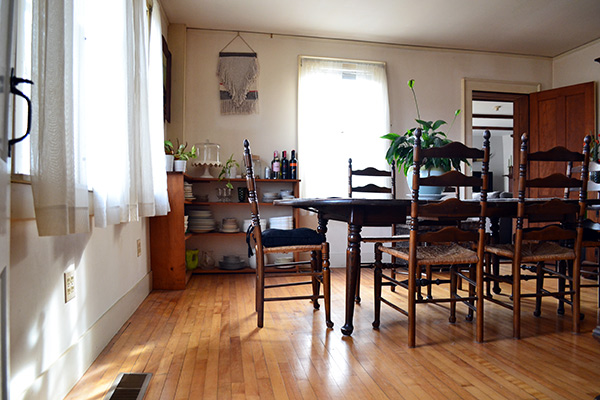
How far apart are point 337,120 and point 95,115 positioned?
3107mm

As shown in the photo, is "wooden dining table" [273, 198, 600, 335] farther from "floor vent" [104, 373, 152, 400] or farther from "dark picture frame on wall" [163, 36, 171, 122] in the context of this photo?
"dark picture frame on wall" [163, 36, 171, 122]

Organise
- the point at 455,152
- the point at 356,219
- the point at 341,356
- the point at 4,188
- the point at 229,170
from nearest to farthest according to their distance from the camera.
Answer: the point at 4,188 → the point at 341,356 → the point at 455,152 → the point at 356,219 → the point at 229,170

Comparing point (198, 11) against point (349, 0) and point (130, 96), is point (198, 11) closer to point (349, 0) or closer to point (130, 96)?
point (349, 0)

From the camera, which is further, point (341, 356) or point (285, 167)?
point (285, 167)

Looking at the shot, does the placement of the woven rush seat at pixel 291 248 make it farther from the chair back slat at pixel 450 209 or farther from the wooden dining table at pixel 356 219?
the chair back slat at pixel 450 209

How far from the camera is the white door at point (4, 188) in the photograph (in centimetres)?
76

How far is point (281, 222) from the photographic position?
396 centimetres

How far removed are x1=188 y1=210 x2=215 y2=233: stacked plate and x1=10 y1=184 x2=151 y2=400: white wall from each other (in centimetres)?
161

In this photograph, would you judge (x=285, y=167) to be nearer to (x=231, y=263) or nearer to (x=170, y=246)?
(x=231, y=263)

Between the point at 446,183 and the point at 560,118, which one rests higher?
the point at 560,118

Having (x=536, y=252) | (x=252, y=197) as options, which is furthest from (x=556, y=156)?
(x=252, y=197)

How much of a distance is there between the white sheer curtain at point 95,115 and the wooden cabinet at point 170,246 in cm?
45

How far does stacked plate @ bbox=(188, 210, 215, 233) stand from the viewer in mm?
3895

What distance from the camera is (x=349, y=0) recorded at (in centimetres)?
363
